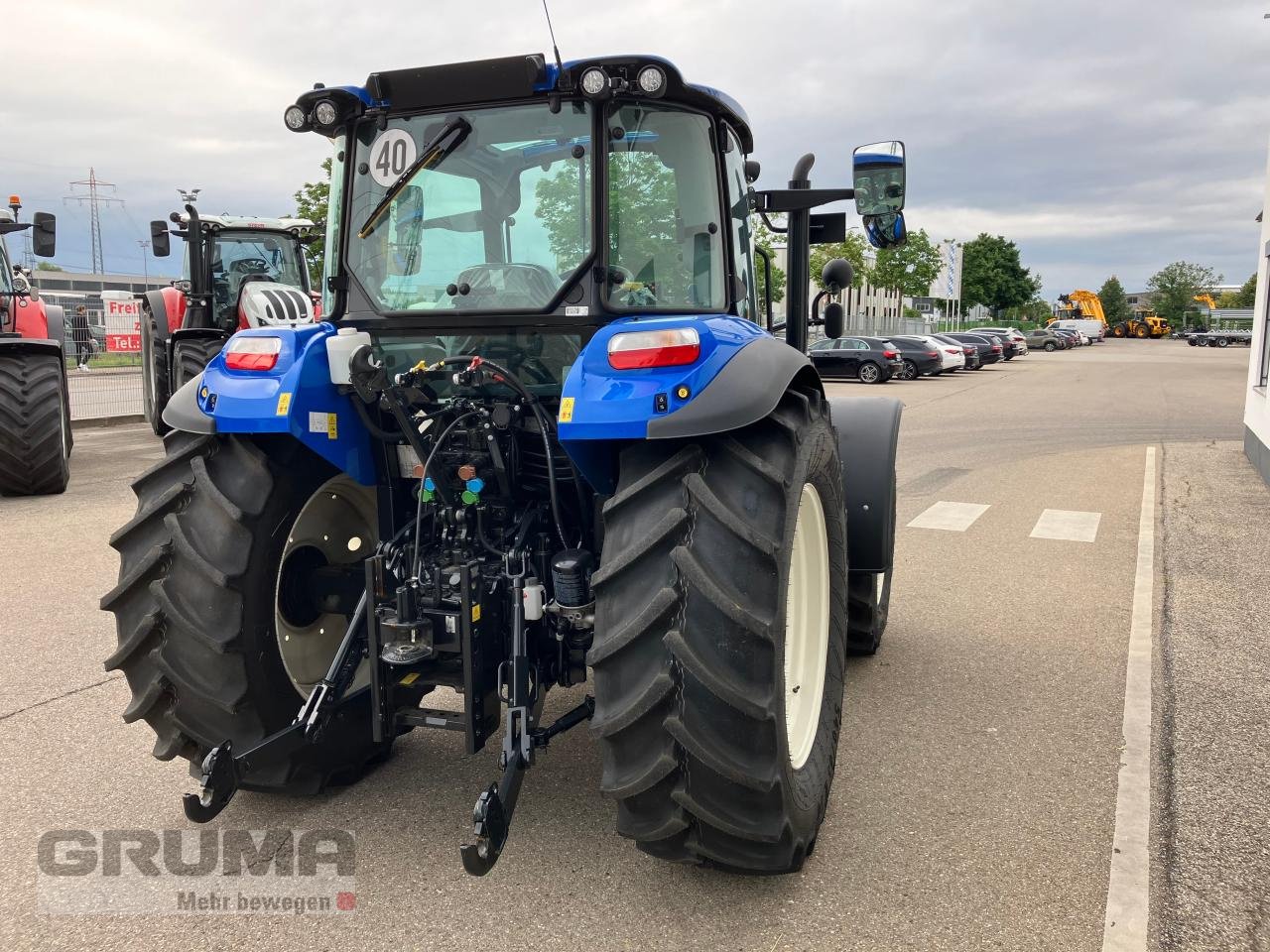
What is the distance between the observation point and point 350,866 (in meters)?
3.25

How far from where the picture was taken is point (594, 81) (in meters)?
3.17

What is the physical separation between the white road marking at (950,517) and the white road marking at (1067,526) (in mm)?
594

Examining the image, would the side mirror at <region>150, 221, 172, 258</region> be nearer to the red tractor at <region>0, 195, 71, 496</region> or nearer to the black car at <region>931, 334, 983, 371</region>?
the red tractor at <region>0, 195, 71, 496</region>

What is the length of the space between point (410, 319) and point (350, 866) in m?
1.85

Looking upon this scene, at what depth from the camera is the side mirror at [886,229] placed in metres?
3.84

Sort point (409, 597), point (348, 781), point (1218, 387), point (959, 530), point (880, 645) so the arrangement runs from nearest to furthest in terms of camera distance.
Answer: point (409, 597), point (348, 781), point (880, 645), point (959, 530), point (1218, 387)

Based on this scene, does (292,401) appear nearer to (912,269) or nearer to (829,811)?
(829,811)

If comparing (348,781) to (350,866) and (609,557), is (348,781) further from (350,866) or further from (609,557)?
(609,557)

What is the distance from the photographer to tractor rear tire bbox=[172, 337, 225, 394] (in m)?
12.3

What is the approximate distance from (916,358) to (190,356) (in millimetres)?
25040

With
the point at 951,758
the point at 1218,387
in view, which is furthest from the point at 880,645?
the point at 1218,387

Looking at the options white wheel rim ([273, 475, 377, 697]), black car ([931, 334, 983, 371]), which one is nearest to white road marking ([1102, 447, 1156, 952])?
white wheel rim ([273, 475, 377, 697])

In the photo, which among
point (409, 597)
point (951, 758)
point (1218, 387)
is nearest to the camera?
point (409, 597)

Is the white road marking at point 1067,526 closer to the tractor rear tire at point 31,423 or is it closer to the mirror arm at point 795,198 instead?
the mirror arm at point 795,198
